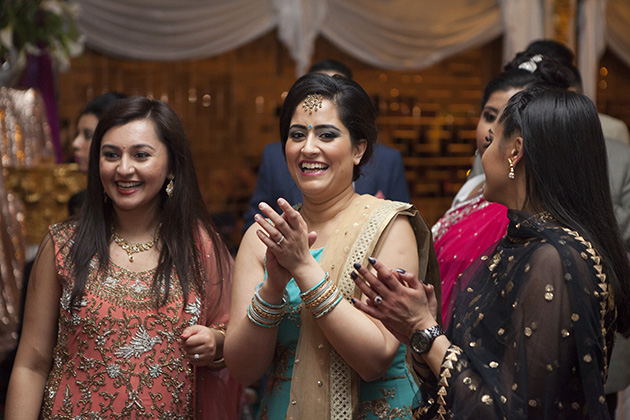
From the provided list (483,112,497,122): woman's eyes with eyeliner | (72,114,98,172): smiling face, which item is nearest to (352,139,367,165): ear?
(483,112,497,122): woman's eyes with eyeliner

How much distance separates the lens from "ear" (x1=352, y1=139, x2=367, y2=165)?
213cm

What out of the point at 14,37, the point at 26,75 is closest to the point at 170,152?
the point at 14,37

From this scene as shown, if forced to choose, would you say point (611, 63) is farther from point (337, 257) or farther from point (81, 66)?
point (337, 257)

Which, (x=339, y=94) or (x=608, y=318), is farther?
(x=339, y=94)

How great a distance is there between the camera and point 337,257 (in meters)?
2.00

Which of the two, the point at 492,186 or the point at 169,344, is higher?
the point at 492,186

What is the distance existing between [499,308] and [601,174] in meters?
0.39

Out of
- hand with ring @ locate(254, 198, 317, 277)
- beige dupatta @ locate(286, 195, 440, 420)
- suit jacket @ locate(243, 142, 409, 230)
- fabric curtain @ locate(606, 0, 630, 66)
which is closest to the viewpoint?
hand with ring @ locate(254, 198, 317, 277)

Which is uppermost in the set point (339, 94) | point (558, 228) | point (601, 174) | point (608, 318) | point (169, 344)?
point (339, 94)

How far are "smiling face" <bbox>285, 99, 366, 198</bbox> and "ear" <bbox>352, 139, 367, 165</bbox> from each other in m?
0.04

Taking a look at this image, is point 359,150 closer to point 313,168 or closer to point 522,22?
point 313,168

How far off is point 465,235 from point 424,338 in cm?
95

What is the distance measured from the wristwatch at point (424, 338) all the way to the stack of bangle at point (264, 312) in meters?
0.35

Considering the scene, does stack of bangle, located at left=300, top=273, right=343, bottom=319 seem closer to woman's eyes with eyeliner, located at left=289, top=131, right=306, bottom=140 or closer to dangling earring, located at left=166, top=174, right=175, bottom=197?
woman's eyes with eyeliner, located at left=289, top=131, right=306, bottom=140
